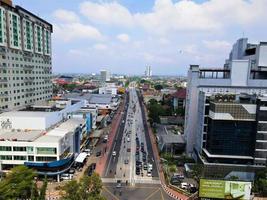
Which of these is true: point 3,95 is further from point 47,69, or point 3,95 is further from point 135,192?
point 135,192

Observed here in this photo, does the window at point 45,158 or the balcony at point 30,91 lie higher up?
the balcony at point 30,91

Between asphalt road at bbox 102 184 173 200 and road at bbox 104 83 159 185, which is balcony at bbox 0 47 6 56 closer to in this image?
road at bbox 104 83 159 185

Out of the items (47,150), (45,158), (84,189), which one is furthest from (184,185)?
(45,158)

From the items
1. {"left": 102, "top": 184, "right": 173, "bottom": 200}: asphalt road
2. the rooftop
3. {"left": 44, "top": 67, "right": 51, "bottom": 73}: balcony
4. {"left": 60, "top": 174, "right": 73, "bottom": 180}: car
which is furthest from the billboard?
{"left": 44, "top": 67, "right": 51, "bottom": 73}: balcony

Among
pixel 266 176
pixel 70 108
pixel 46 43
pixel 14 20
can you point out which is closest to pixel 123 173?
pixel 266 176

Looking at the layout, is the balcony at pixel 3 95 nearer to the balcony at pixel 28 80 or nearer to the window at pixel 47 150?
the balcony at pixel 28 80

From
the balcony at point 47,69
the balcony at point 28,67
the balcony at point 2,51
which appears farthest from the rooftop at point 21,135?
the balcony at point 47,69
